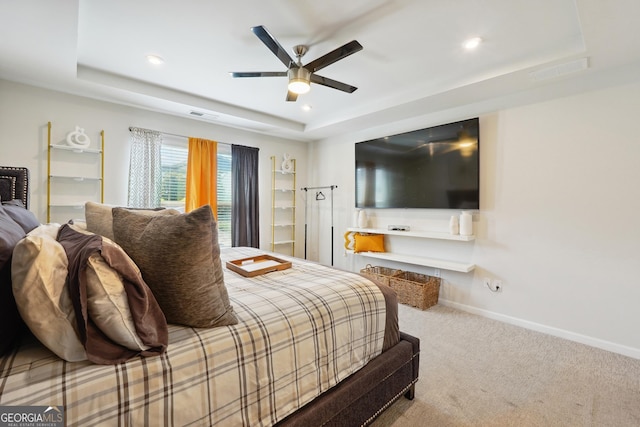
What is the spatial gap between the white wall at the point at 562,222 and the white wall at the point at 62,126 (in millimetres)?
3689

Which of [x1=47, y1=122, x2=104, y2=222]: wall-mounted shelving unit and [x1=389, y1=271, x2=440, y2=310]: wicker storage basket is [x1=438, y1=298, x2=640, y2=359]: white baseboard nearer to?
[x1=389, y1=271, x2=440, y2=310]: wicker storage basket

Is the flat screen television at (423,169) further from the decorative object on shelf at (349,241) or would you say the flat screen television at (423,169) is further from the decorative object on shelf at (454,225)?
the decorative object on shelf at (349,241)

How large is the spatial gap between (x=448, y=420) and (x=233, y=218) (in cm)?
351

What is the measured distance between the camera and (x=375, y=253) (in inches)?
155

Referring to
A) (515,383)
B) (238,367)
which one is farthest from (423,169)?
(238,367)

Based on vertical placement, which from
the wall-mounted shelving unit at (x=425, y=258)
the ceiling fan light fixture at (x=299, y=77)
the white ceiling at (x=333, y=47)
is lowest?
the wall-mounted shelving unit at (x=425, y=258)

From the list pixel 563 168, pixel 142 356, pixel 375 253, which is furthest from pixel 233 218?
pixel 563 168

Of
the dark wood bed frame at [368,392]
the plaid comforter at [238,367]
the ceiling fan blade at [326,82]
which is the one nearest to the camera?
the plaid comforter at [238,367]

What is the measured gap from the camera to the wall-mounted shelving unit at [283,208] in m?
4.73

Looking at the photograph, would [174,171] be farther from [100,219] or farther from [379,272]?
[379,272]

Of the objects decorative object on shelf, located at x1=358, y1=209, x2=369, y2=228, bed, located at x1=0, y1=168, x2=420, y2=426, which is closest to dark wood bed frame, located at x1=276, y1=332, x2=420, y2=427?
bed, located at x1=0, y1=168, x2=420, y2=426

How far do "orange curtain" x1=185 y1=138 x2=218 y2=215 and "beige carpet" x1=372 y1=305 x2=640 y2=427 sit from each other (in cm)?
308

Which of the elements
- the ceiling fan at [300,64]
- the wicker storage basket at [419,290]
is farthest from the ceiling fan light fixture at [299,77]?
the wicker storage basket at [419,290]

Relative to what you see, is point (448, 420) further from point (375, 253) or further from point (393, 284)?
point (375, 253)
